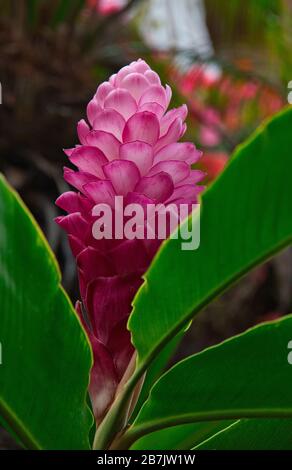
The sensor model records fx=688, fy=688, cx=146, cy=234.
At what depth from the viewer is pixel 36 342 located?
0.39 metres

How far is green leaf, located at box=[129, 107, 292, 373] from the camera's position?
0.36 metres

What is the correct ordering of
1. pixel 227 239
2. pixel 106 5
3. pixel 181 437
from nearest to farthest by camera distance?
1. pixel 227 239
2. pixel 181 437
3. pixel 106 5

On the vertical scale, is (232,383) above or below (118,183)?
below

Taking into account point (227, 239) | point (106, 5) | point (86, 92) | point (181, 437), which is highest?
point (106, 5)

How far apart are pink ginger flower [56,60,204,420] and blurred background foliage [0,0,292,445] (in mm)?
1163

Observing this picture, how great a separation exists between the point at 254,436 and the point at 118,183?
0.63 feet

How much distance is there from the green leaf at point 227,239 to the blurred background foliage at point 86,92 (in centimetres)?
120

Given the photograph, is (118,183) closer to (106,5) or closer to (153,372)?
(153,372)

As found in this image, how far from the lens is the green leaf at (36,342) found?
Result: 0.37 m

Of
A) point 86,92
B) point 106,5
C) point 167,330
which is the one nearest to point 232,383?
point 167,330

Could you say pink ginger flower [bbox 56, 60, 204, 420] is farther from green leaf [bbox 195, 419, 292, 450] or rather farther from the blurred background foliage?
the blurred background foliage

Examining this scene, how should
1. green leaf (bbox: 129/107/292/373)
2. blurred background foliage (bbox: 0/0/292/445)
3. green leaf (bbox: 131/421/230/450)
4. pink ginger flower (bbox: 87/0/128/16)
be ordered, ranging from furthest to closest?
pink ginger flower (bbox: 87/0/128/16), blurred background foliage (bbox: 0/0/292/445), green leaf (bbox: 131/421/230/450), green leaf (bbox: 129/107/292/373)

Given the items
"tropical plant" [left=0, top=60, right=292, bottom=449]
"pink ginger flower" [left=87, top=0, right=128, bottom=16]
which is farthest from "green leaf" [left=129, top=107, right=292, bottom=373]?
"pink ginger flower" [left=87, top=0, right=128, bottom=16]
